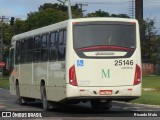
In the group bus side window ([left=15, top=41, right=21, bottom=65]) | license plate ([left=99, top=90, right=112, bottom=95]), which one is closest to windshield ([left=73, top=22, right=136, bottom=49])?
license plate ([left=99, top=90, right=112, bottom=95])

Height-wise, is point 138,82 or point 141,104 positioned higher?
point 138,82

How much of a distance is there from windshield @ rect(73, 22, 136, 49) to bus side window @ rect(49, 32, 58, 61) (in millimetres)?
1671

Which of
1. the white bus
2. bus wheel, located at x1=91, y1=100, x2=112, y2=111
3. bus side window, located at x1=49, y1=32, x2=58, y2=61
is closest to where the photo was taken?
the white bus

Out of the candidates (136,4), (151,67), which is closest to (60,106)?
(136,4)

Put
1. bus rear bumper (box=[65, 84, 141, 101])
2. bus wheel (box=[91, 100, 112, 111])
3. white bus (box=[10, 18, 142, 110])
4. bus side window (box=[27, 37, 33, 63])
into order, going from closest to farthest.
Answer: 1. bus rear bumper (box=[65, 84, 141, 101])
2. white bus (box=[10, 18, 142, 110])
3. bus wheel (box=[91, 100, 112, 111])
4. bus side window (box=[27, 37, 33, 63])

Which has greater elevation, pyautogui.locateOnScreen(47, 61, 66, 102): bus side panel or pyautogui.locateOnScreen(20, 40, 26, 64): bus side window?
pyautogui.locateOnScreen(20, 40, 26, 64): bus side window

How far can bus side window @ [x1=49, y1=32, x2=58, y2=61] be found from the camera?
67.1 ft

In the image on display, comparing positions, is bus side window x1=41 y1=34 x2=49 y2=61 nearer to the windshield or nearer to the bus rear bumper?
the windshield

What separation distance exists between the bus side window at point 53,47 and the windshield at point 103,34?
167 cm

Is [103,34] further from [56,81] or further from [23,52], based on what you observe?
[23,52]

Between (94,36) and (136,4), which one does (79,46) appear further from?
(136,4)

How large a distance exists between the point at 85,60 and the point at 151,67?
78.2 meters

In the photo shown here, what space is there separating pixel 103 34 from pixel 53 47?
238 centimetres

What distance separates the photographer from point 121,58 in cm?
1911
